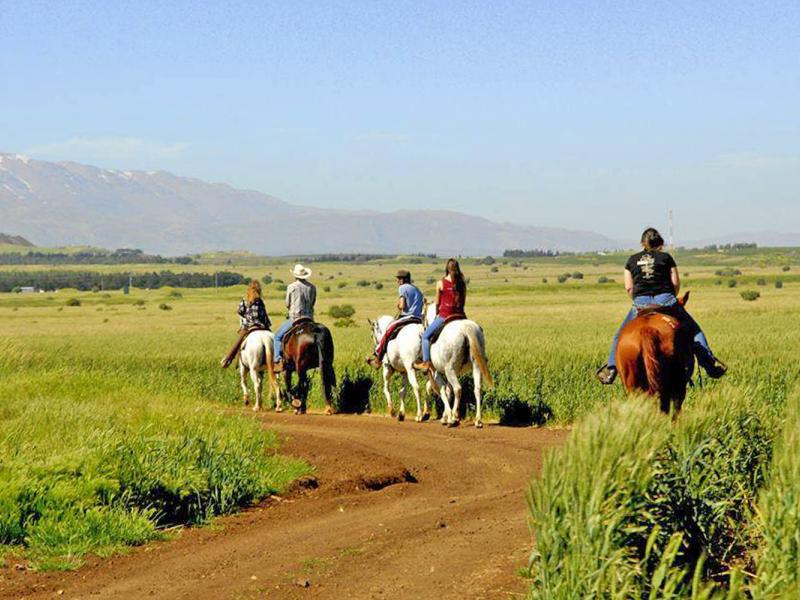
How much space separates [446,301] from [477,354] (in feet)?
3.61

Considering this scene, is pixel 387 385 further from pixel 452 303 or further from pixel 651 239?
pixel 651 239

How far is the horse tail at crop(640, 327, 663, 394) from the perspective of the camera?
50.8ft

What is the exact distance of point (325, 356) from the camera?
2416 cm

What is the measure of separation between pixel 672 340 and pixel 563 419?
6.50 metres

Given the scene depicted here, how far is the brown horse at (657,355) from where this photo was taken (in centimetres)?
1552

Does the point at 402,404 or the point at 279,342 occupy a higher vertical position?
the point at 279,342

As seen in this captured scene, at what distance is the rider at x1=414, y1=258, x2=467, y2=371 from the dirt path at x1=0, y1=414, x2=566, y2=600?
4.81 m

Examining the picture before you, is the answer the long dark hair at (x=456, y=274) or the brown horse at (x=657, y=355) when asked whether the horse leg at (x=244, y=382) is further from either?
the brown horse at (x=657, y=355)

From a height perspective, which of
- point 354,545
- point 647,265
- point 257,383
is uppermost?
point 647,265

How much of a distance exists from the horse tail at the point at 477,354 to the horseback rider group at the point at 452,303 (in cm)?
61

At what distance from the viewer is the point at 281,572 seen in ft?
33.4

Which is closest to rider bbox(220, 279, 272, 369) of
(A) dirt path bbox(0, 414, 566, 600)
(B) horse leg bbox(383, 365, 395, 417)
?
(B) horse leg bbox(383, 365, 395, 417)

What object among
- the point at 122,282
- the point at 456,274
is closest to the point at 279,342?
the point at 456,274

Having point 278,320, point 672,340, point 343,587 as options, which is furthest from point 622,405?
point 278,320
